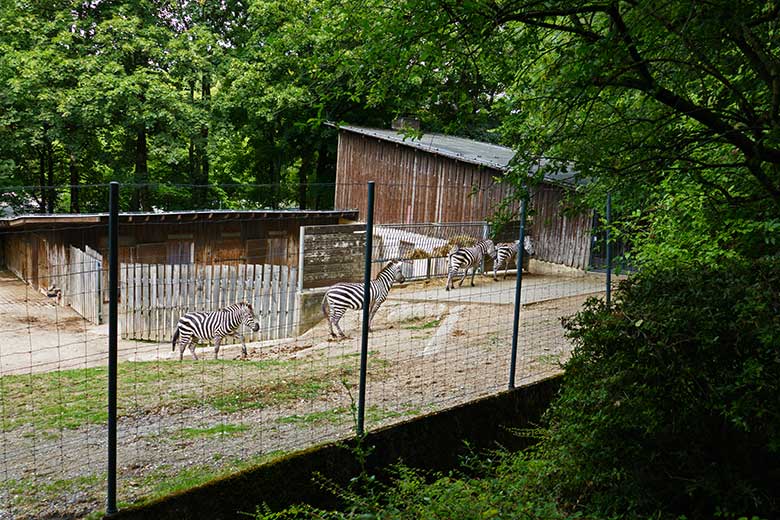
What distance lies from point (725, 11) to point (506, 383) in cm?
505

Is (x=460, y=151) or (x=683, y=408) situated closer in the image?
(x=683, y=408)

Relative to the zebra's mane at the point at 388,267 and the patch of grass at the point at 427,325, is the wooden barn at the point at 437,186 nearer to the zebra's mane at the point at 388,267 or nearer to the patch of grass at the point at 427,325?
the zebra's mane at the point at 388,267

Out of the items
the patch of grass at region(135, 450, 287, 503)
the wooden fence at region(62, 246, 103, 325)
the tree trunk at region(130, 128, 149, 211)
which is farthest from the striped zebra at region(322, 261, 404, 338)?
the tree trunk at region(130, 128, 149, 211)

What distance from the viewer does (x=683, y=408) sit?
4.69 m

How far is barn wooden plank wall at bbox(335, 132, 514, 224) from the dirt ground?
20.3 feet

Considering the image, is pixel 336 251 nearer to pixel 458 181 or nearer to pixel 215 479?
pixel 458 181

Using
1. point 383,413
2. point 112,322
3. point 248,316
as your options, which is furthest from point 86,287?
point 112,322

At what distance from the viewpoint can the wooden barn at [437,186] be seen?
1903cm

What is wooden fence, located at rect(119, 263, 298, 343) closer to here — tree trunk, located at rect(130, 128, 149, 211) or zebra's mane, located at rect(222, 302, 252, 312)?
zebra's mane, located at rect(222, 302, 252, 312)

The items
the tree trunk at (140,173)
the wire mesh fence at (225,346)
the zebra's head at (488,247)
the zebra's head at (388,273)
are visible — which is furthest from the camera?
the tree trunk at (140,173)

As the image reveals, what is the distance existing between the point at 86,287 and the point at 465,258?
9.32 meters

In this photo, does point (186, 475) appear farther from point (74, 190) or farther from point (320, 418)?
point (74, 190)

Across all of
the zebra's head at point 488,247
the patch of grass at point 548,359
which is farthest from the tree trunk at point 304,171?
the patch of grass at point 548,359

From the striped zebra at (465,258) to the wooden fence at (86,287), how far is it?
8149 mm
